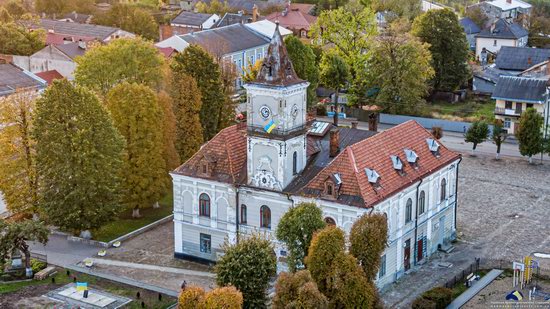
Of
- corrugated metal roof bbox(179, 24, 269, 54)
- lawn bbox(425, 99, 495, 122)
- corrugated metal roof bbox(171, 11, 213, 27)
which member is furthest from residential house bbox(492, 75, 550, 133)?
corrugated metal roof bbox(171, 11, 213, 27)

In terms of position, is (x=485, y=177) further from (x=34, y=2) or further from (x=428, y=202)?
(x=34, y=2)

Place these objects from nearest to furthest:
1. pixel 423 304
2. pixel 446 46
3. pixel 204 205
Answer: pixel 423 304, pixel 204 205, pixel 446 46

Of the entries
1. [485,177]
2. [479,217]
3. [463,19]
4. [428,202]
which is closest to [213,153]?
[428,202]

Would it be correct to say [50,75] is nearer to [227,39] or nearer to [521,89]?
[227,39]

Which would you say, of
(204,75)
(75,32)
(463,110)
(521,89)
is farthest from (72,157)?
(75,32)

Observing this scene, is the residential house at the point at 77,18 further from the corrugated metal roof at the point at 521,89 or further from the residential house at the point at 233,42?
the corrugated metal roof at the point at 521,89

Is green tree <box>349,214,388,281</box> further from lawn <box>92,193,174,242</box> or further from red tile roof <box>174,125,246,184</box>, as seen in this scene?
lawn <box>92,193,174,242</box>

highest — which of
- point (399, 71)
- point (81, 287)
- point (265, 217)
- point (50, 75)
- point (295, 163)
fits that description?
point (399, 71)
